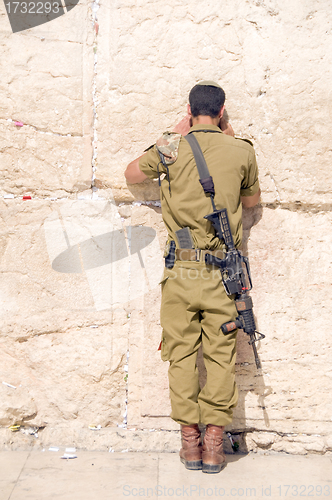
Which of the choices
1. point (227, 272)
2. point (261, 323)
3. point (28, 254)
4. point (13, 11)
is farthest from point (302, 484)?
point (13, 11)

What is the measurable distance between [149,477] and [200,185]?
1616 millimetres

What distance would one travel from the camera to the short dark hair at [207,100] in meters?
2.36

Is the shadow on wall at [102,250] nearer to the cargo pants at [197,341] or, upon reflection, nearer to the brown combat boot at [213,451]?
the cargo pants at [197,341]

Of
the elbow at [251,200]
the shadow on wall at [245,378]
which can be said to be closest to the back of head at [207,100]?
the elbow at [251,200]

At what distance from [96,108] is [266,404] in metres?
2.15

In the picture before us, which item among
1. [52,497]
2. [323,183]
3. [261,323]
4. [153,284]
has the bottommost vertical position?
[52,497]

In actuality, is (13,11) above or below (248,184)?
above

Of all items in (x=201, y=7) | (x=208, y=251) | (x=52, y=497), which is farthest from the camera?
(x=201, y=7)

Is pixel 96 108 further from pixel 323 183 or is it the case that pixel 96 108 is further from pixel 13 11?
pixel 323 183

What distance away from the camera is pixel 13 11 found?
8.78 feet

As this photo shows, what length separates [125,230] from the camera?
274cm

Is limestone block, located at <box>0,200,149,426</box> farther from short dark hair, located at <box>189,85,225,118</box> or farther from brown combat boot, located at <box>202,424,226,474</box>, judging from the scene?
short dark hair, located at <box>189,85,225,118</box>

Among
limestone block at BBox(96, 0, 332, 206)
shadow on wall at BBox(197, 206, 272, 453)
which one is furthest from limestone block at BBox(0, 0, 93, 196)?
shadow on wall at BBox(197, 206, 272, 453)

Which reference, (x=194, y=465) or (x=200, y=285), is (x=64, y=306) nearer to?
(x=200, y=285)
